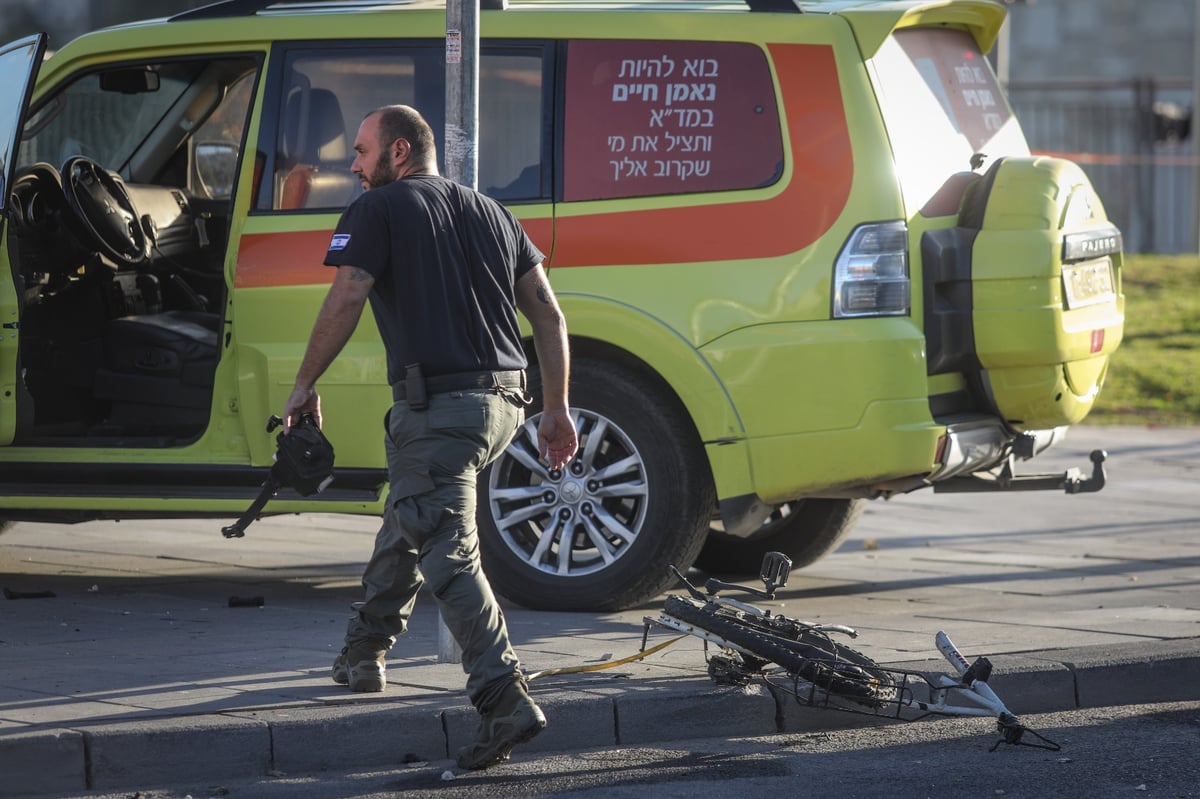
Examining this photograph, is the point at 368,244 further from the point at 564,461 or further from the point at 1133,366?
the point at 1133,366

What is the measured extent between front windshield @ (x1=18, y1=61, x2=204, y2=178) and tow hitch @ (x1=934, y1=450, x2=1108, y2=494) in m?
3.60

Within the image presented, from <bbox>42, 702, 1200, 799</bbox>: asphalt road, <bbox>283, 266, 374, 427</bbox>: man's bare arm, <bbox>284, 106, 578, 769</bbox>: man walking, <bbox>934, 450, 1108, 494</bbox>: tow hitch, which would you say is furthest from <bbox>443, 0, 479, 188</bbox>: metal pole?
<bbox>934, 450, 1108, 494</bbox>: tow hitch

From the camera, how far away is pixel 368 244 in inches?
203

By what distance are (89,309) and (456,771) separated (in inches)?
147

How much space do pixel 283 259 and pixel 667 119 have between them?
1544mm

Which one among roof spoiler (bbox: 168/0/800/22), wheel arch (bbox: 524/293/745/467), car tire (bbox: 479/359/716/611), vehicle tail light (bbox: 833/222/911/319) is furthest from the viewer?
roof spoiler (bbox: 168/0/800/22)

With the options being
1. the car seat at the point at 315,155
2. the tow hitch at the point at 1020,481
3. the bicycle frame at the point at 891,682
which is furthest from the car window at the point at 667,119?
the bicycle frame at the point at 891,682

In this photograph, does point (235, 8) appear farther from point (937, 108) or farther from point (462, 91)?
point (937, 108)

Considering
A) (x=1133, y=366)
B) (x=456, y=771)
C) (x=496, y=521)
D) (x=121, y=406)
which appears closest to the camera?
(x=456, y=771)

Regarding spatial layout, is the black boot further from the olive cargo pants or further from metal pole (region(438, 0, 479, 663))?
metal pole (region(438, 0, 479, 663))

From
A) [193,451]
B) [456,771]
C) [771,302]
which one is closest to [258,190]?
[193,451]

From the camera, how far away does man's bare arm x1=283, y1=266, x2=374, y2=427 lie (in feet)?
17.0

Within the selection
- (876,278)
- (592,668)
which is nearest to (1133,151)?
(876,278)

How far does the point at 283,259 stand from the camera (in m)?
7.21
